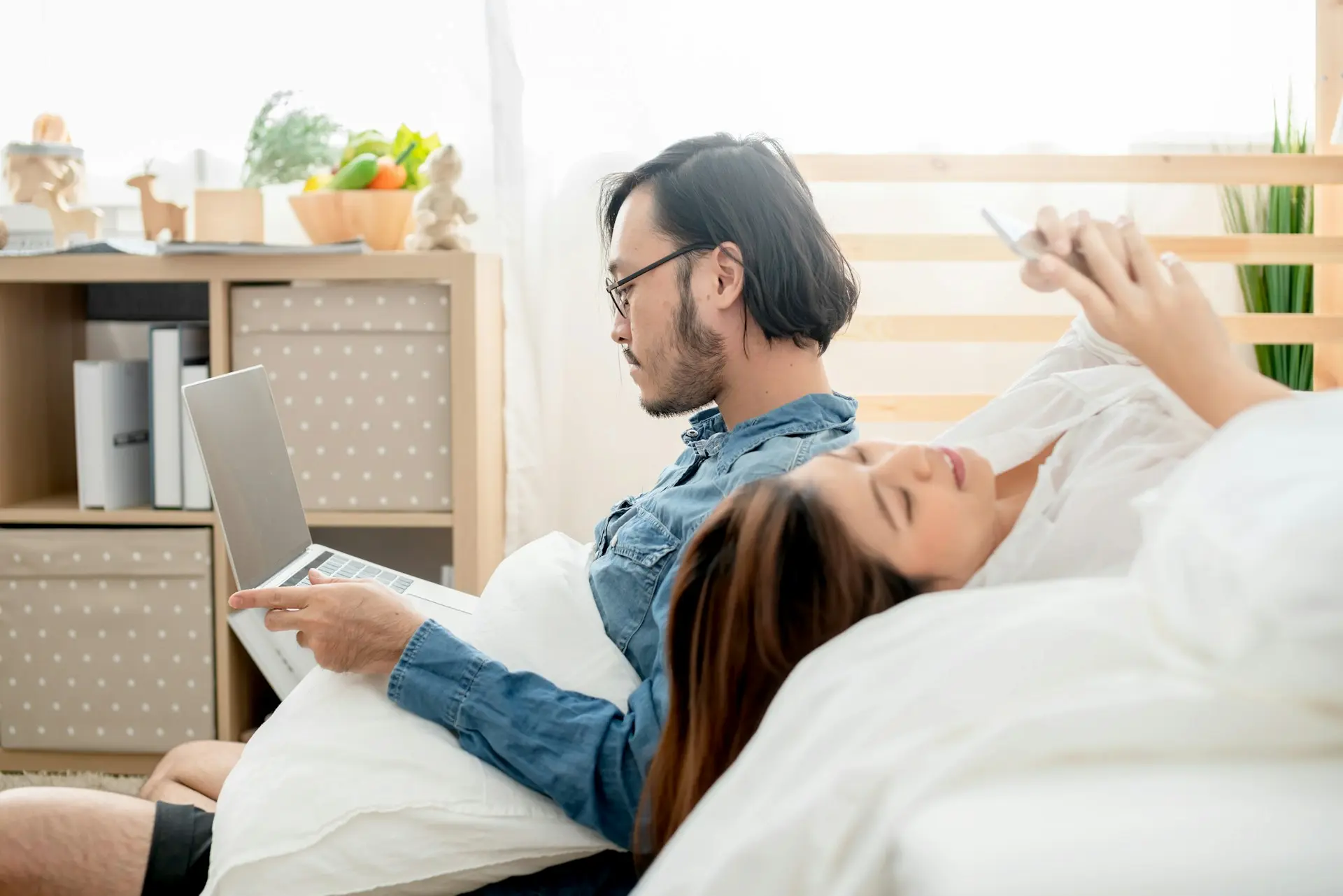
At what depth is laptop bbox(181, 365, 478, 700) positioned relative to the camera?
1.27 metres

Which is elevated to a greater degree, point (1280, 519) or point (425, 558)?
point (1280, 519)

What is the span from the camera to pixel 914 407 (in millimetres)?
1959

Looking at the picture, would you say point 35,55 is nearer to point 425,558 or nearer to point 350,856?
point 425,558

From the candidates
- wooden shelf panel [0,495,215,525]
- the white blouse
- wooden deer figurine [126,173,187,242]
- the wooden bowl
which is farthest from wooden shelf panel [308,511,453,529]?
the white blouse

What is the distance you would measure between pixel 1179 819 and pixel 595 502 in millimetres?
1724

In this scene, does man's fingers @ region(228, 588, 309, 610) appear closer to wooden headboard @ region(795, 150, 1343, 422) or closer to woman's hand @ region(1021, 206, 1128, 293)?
woman's hand @ region(1021, 206, 1128, 293)

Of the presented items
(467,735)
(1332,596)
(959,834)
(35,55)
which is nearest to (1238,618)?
(1332,596)

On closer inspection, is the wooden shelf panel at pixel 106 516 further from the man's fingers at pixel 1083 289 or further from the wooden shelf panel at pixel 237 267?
the man's fingers at pixel 1083 289

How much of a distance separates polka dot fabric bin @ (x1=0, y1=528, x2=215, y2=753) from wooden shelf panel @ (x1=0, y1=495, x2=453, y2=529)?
3 cm

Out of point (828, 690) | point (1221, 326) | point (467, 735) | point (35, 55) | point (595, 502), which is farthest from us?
point (35, 55)

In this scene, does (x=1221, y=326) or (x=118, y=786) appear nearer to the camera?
(x=1221, y=326)

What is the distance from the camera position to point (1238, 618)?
1.82 ft

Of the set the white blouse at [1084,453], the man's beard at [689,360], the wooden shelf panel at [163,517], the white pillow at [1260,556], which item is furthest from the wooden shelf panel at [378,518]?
the white pillow at [1260,556]

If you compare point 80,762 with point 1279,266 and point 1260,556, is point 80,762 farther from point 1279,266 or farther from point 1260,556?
point 1279,266
